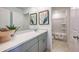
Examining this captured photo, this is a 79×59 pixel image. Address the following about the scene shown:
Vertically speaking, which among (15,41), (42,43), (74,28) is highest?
(74,28)

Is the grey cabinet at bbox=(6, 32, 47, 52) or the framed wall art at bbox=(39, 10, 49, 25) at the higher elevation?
the framed wall art at bbox=(39, 10, 49, 25)

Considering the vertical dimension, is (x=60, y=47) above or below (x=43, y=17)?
below

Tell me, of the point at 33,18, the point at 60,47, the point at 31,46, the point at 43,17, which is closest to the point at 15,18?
the point at 33,18

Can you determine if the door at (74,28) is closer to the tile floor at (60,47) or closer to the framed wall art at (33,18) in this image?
the tile floor at (60,47)

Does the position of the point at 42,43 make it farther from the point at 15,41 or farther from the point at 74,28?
the point at 15,41

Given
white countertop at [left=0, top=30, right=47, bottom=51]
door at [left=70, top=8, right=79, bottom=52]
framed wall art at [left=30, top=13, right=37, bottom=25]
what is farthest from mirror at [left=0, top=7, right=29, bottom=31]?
door at [left=70, top=8, right=79, bottom=52]

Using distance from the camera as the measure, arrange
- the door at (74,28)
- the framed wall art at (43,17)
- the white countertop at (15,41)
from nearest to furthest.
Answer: the white countertop at (15,41) < the door at (74,28) < the framed wall art at (43,17)

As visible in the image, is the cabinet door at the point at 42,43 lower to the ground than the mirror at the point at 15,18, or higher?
lower

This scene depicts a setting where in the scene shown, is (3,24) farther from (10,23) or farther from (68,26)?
(68,26)

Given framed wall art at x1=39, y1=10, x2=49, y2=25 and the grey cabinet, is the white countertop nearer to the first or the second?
the grey cabinet

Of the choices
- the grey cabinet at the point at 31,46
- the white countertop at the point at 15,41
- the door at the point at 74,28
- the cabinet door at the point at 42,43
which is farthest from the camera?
the cabinet door at the point at 42,43

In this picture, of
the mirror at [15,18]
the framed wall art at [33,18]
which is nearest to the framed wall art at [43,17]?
the framed wall art at [33,18]

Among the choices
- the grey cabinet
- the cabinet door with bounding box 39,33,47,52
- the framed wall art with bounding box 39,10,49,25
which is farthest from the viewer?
the cabinet door with bounding box 39,33,47,52

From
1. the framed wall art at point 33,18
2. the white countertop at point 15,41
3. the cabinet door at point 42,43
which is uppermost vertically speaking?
the framed wall art at point 33,18
